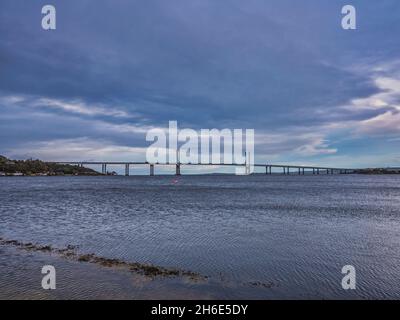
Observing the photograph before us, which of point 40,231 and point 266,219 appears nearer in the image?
point 40,231

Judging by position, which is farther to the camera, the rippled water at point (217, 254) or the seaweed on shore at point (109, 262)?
the seaweed on shore at point (109, 262)

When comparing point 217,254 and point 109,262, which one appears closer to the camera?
point 109,262

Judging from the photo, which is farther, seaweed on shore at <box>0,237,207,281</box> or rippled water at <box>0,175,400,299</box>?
seaweed on shore at <box>0,237,207,281</box>

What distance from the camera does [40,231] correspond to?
26.1 meters

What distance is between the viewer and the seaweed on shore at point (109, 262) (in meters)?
15.0

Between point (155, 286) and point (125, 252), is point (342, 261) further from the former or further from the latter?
point (125, 252)

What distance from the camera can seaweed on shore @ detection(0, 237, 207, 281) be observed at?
1504 centimetres

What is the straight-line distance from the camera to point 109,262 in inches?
672

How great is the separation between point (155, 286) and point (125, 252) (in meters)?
6.44
